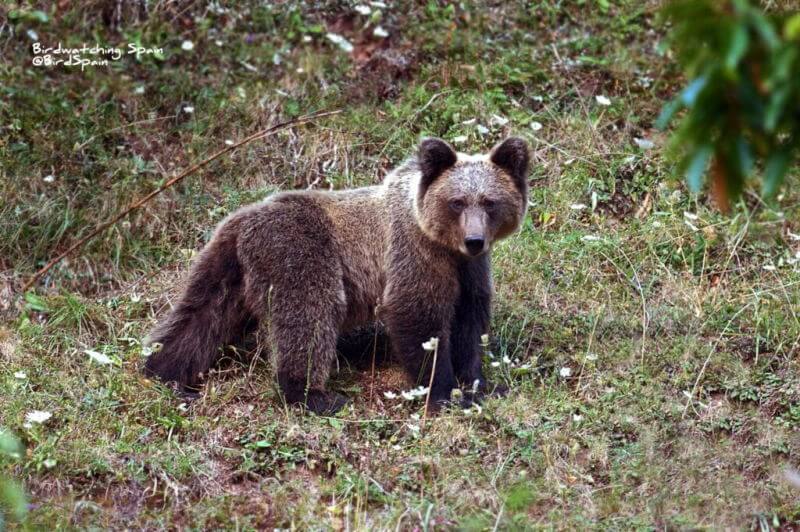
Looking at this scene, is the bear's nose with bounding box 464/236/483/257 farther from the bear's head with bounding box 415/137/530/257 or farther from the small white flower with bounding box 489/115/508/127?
the small white flower with bounding box 489/115/508/127

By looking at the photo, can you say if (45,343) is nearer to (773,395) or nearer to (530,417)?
(530,417)

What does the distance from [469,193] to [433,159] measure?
0.36 meters

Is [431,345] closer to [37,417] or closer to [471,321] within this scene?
[471,321]

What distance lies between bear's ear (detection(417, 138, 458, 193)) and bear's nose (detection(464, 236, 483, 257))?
0.57m

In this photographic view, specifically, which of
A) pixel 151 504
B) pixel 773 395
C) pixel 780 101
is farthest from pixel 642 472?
pixel 780 101

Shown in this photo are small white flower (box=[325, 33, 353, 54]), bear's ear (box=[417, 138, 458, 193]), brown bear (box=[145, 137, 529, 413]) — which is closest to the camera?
brown bear (box=[145, 137, 529, 413])

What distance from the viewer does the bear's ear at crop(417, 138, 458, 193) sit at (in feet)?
22.8

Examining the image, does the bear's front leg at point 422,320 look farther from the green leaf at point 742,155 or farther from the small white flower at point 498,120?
the green leaf at point 742,155

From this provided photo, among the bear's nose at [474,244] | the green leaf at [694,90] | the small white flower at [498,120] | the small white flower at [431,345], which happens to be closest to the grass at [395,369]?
the small white flower at [498,120]

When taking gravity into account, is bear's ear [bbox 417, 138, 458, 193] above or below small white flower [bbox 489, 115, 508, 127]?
above

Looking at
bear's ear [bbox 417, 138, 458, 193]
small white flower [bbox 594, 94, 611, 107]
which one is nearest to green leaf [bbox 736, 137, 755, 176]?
bear's ear [bbox 417, 138, 458, 193]

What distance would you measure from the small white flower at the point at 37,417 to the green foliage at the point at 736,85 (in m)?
4.37

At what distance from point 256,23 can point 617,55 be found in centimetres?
363

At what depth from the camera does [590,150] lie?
9117mm
